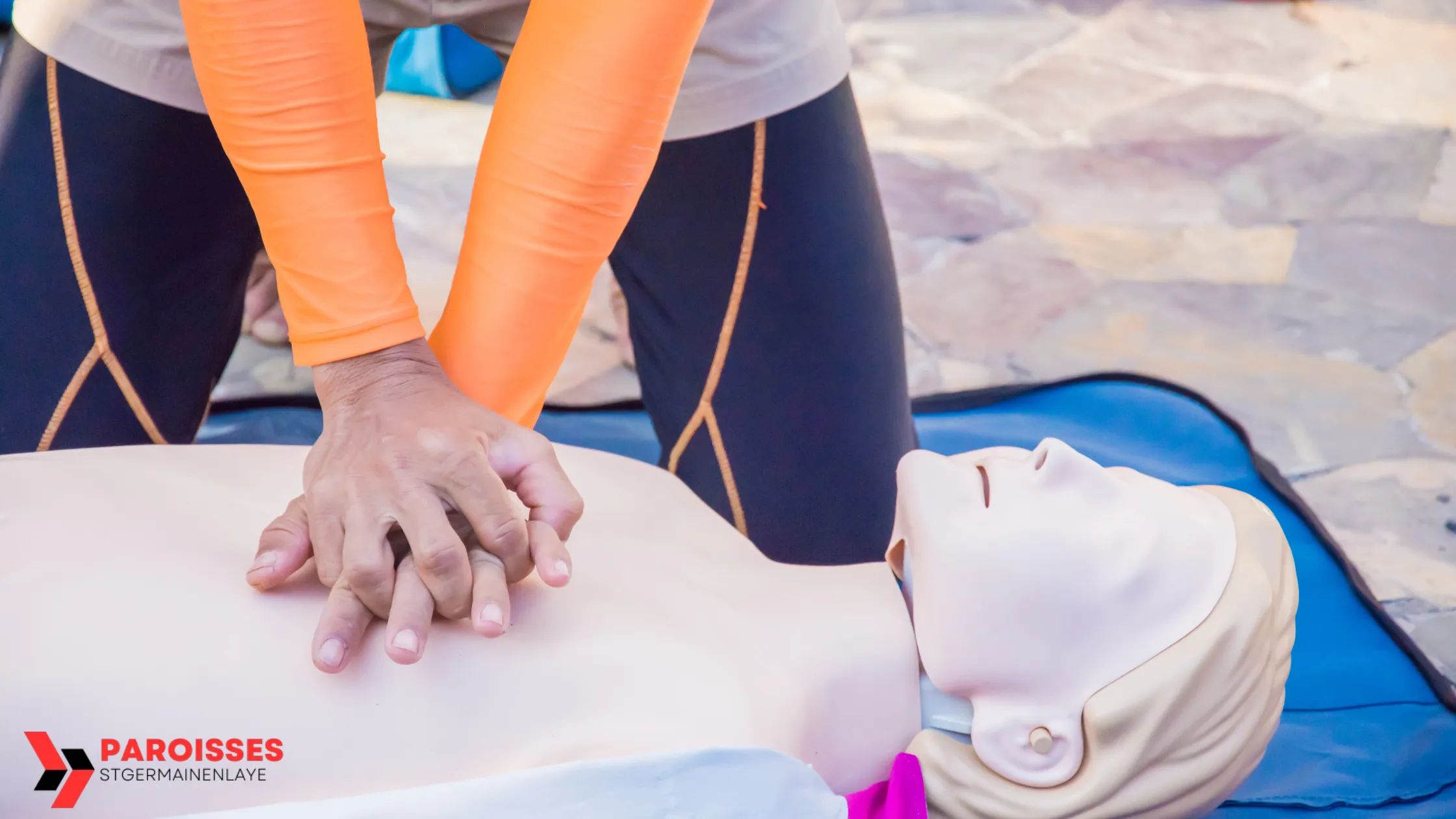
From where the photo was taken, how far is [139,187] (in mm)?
1163

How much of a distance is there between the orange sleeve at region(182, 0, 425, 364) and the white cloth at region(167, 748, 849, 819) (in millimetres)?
358

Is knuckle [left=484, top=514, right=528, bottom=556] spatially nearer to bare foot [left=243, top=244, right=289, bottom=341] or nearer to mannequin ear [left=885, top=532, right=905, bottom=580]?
mannequin ear [left=885, top=532, right=905, bottom=580]

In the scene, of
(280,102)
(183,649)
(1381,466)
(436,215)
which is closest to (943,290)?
(1381,466)

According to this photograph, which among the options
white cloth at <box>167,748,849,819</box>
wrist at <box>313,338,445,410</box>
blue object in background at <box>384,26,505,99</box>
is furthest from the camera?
blue object in background at <box>384,26,505,99</box>

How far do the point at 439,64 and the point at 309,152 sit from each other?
2.18m

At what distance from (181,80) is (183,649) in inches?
24.5

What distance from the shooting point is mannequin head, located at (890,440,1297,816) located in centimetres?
84

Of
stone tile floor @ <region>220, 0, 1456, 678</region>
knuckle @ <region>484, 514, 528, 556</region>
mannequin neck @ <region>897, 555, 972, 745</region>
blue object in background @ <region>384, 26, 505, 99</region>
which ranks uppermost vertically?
knuckle @ <region>484, 514, 528, 556</region>

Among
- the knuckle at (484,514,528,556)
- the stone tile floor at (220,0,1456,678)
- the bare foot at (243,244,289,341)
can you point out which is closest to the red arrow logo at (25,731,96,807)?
the knuckle at (484,514,528,556)

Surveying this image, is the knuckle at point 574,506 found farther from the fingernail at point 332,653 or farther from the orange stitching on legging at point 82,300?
the orange stitching on legging at point 82,300

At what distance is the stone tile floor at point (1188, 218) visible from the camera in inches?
74.9

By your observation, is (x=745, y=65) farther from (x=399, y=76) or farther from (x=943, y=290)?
(x=399, y=76)

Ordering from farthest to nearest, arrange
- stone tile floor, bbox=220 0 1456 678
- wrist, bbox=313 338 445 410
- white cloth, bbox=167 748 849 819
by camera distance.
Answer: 1. stone tile floor, bbox=220 0 1456 678
2. wrist, bbox=313 338 445 410
3. white cloth, bbox=167 748 849 819

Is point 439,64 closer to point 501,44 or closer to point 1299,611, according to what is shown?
point 501,44
